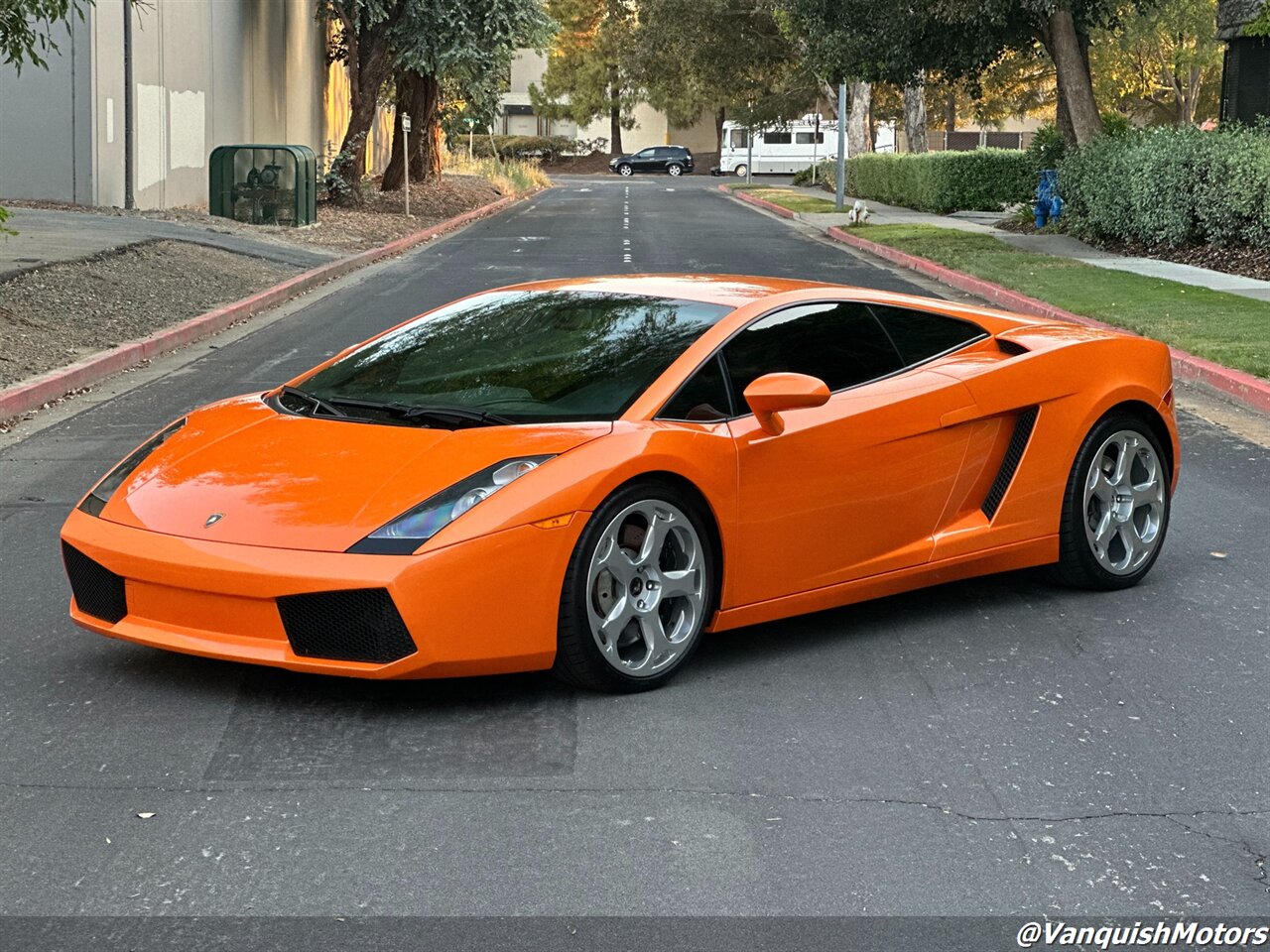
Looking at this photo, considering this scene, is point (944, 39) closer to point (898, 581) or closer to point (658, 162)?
point (898, 581)

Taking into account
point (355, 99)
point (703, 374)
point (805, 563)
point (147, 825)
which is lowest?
point (147, 825)

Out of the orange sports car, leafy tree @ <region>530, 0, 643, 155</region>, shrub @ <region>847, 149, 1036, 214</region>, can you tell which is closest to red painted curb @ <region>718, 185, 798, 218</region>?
shrub @ <region>847, 149, 1036, 214</region>

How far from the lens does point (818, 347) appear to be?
6.17m

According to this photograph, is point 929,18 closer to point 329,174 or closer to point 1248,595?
point 329,174

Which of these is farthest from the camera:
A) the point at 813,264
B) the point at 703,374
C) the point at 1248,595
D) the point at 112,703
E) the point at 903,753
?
the point at 813,264

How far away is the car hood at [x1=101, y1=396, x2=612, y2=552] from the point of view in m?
5.09

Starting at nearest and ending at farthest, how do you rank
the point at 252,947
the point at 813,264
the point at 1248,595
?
the point at 252,947
the point at 1248,595
the point at 813,264

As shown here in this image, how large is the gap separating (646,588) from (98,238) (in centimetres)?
1829

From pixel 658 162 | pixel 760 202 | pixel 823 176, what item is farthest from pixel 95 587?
pixel 658 162

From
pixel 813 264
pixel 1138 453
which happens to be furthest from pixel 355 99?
pixel 1138 453

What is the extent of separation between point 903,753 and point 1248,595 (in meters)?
2.58

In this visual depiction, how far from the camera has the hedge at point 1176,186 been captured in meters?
22.3

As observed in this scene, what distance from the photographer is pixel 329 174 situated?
118 feet

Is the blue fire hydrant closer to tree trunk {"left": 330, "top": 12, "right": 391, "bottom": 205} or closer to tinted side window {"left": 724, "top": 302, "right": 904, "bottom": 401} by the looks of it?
tree trunk {"left": 330, "top": 12, "right": 391, "bottom": 205}
